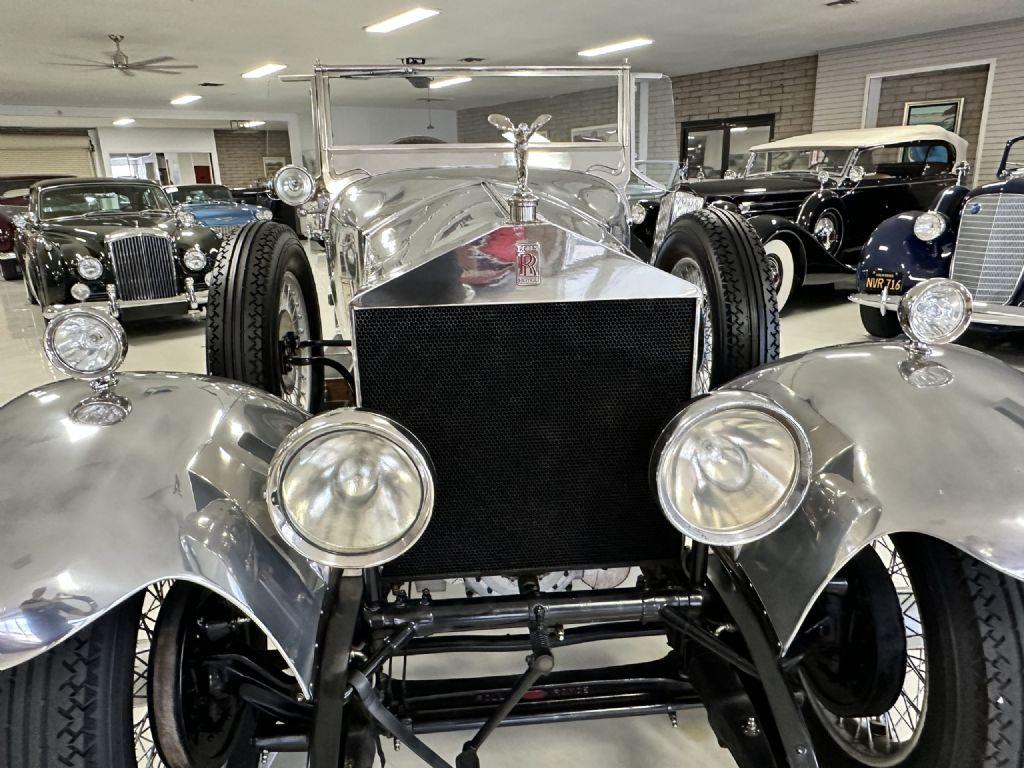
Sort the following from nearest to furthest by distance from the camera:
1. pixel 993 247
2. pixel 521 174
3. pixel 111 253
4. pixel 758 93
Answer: pixel 521 174, pixel 993 247, pixel 111 253, pixel 758 93

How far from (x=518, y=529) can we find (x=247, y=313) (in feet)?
4.06

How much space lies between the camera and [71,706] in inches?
42.3

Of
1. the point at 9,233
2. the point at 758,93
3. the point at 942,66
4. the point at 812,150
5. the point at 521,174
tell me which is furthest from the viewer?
the point at 758,93

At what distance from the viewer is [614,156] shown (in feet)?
10.7

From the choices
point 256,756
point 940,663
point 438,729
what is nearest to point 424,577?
point 438,729

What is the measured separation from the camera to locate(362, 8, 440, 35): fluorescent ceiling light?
28.6 ft

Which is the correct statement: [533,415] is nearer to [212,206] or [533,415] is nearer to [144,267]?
[144,267]

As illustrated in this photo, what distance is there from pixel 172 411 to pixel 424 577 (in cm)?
59

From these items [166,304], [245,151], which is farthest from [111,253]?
[245,151]

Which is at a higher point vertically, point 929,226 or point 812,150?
point 812,150

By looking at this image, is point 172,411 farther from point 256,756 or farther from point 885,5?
point 885,5

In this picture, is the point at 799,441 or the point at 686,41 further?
the point at 686,41

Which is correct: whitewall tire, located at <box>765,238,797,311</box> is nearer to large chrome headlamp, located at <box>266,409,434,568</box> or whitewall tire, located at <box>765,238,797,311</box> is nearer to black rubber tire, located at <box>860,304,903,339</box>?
black rubber tire, located at <box>860,304,903,339</box>

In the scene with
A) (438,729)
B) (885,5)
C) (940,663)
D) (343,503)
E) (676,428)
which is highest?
(885,5)
